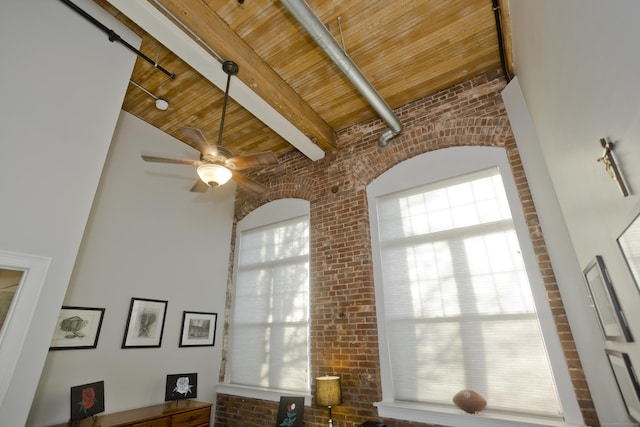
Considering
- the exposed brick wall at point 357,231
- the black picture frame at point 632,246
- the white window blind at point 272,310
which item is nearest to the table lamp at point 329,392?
the exposed brick wall at point 357,231

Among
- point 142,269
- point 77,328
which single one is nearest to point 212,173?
point 142,269

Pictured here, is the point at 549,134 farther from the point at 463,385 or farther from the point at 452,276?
the point at 463,385

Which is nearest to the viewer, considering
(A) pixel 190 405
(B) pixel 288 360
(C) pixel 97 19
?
(C) pixel 97 19

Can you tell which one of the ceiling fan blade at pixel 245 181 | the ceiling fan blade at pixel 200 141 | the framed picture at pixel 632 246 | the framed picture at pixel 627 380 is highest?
the ceiling fan blade at pixel 200 141

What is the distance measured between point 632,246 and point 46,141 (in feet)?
12.7

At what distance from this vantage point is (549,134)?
2490 millimetres

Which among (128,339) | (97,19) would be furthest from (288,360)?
(97,19)

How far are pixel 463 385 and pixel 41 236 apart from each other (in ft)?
13.2

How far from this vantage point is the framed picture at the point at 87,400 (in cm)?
312

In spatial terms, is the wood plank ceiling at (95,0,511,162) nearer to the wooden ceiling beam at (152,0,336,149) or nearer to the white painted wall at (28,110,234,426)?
the wooden ceiling beam at (152,0,336,149)

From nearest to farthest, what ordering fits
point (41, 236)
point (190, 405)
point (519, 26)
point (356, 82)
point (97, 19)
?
point (41, 236), point (519, 26), point (97, 19), point (356, 82), point (190, 405)

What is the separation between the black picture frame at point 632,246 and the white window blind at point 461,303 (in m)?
1.86

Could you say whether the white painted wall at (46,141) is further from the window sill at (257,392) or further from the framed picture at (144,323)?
the window sill at (257,392)

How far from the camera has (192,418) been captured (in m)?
3.71
